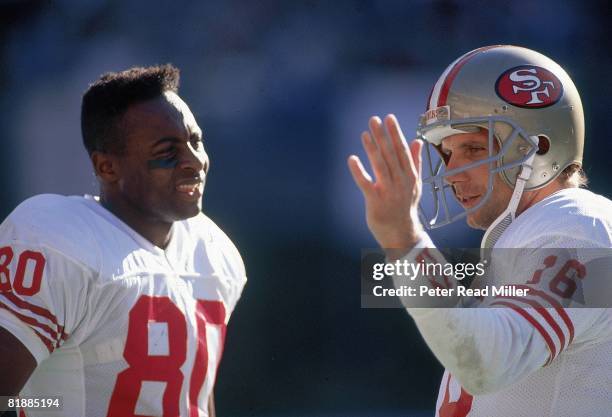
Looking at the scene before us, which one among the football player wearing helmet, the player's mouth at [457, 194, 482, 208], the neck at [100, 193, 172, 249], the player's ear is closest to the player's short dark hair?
the player's ear

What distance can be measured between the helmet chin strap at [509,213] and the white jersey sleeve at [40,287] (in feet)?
2.92

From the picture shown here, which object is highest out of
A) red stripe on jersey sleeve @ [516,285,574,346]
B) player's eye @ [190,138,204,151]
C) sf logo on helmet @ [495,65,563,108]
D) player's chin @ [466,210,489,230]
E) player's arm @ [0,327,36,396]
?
sf logo on helmet @ [495,65,563,108]

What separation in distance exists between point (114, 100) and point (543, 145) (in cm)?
107

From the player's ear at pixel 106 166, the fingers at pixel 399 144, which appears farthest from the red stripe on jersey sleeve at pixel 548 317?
the player's ear at pixel 106 166

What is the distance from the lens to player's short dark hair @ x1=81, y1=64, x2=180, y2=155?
8.13 ft

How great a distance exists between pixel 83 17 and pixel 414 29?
1.37 meters

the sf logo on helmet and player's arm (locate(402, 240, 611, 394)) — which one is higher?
the sf logo on helmet

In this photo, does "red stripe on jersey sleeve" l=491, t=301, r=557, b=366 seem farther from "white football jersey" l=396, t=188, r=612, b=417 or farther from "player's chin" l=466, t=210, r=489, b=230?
"player's chin" l=466, t=210, r=489, b=230

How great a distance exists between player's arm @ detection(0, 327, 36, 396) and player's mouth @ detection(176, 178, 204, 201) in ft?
1.90

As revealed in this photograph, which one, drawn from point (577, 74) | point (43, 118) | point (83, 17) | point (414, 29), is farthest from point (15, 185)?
point (577, 74)

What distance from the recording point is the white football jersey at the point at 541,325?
167cm

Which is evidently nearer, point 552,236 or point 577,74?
point 552,236

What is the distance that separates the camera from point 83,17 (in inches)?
Result: 158

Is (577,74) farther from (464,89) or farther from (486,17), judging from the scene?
(464,89)
